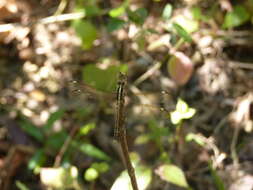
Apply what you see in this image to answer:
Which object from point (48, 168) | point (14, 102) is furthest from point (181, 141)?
point (14, 102)

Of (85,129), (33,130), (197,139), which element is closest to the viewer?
(197,139)

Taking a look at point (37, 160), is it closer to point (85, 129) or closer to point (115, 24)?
point (85, 129)

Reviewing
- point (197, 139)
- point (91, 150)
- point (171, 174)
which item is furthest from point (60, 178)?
point (197, 139)

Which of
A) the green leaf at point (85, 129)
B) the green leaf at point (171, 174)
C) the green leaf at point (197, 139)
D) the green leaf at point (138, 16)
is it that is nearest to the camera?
the green leaf at point (197, 139)

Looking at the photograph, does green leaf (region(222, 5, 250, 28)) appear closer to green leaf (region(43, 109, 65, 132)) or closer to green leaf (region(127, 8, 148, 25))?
green leaf (region(127, 8, 148, 25))

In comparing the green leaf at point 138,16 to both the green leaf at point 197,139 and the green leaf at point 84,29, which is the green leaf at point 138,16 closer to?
the green leaf at point 84,29

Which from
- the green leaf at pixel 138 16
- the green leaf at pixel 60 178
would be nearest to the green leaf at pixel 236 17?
the green leaf at pixel 138 16

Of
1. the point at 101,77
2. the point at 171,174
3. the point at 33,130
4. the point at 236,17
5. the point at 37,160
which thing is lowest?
the point at 171,174
